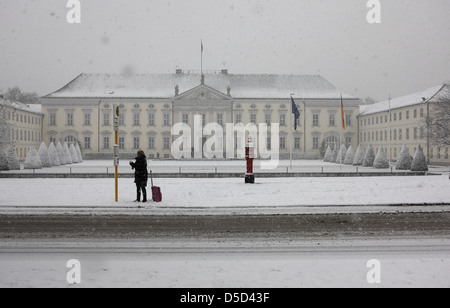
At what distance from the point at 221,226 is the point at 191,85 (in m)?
60.6

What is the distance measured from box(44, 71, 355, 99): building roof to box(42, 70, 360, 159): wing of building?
15 centimetres

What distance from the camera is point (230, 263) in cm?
695

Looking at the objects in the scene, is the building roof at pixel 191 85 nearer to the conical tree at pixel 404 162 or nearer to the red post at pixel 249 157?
the conical tree at pixel 404 162

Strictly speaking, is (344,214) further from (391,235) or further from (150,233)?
(150,233)

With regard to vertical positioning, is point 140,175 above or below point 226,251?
above

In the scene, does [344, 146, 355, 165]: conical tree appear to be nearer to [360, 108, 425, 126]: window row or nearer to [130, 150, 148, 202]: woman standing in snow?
[360, 108, 425, 126]: window row

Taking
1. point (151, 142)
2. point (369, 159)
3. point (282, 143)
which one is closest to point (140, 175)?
point (369, 159)

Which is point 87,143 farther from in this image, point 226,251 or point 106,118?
point 226,251

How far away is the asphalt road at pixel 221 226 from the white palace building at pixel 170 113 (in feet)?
174

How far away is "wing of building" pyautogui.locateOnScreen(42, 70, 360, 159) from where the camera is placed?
66.2 metres

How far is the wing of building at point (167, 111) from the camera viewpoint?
66.2 metres

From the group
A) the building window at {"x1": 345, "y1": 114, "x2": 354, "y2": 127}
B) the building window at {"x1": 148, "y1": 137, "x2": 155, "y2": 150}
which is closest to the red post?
the building window at {"x1": 148, "y1": 137, "x2": 155, "y2": 150}

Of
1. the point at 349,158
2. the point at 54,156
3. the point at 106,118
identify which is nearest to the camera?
the point at 54,156

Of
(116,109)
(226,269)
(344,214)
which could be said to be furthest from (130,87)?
(226,269)
